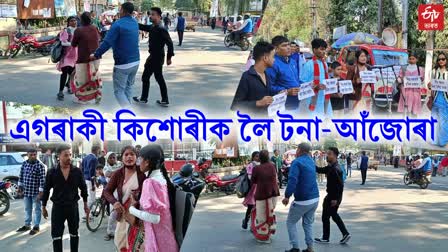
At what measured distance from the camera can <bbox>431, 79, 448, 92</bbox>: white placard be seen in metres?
9.83

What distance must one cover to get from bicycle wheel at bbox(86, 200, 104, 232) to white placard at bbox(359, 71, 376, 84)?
450cm

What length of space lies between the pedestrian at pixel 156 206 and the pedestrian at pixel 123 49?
9.86 ft

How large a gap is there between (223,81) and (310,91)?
5945 millimetres

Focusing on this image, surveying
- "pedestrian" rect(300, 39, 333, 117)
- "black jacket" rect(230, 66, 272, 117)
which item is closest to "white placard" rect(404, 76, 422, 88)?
"pedestrian" rect(300, 39, 333, 117)

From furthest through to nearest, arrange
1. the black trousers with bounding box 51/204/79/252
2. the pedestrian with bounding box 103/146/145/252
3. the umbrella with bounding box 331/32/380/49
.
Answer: the umbrella with bounding box 331/32/380/49
the black trousers with bounding box 51/204/79/252
the pedestrian with bounding box 103/146/145/252

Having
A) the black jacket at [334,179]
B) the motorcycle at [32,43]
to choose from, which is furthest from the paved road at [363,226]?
the motorcycle at [32,43]

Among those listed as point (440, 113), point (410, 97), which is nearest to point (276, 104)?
point (440, 113)

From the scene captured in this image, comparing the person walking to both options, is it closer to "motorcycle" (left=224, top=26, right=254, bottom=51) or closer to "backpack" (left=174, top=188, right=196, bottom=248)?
"backpack" (left=174, top=188, right=196, bottom=248)

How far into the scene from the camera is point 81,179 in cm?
670

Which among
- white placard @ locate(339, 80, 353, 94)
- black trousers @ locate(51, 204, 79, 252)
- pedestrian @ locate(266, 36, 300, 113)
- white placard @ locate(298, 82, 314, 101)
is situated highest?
pedestrian @ locate(266, 36, 300, 113)

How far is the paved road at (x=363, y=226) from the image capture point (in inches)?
320

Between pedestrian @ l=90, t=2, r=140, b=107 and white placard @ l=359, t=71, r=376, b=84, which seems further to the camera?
white placard @ l=359, t=71, r=376, b=84

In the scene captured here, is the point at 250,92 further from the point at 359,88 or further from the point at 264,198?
the point at 359,88

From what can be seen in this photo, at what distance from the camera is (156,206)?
4.80 meters
